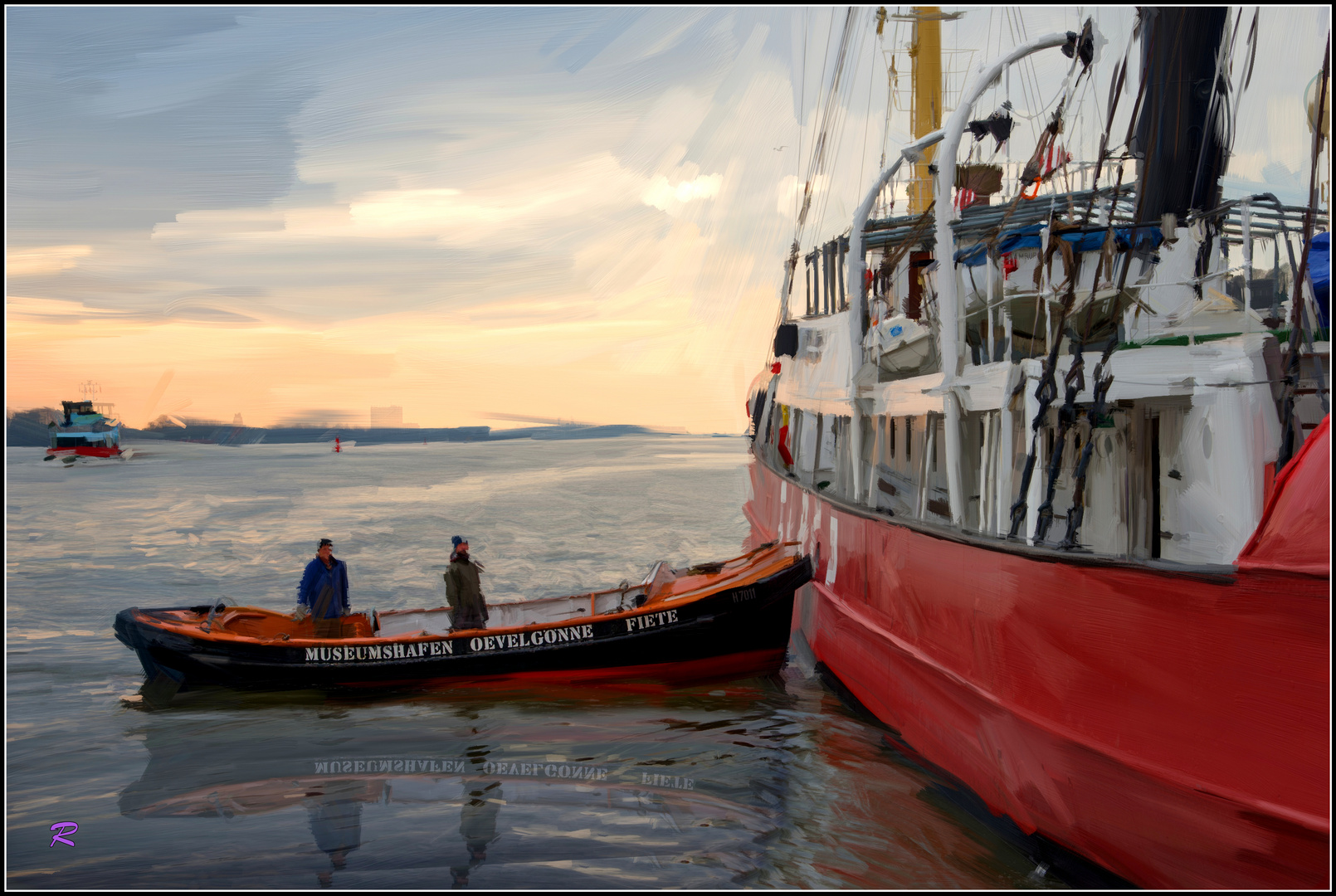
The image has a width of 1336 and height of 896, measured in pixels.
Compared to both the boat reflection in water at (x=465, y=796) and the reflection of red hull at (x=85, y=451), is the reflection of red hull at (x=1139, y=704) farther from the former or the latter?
the reflection of red hull at (x=85, y=451)

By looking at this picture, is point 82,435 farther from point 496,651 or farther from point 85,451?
point 496,651

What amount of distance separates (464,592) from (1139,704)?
9.19 m

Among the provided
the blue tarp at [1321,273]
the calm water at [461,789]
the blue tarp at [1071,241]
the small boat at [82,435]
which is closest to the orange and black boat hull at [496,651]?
the calm water at [461,789]

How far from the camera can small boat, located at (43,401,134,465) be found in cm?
8700

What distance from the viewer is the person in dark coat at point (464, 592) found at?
1186 centimetres

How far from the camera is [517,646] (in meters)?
11.7

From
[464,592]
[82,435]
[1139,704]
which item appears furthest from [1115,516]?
[82,435]

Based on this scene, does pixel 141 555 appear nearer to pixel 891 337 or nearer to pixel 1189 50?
pixel 891 337

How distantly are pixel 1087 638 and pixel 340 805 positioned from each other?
7029 mm

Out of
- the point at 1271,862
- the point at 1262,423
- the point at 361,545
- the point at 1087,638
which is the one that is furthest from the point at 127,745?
the point at 361,545

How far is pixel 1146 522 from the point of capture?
7949 mm

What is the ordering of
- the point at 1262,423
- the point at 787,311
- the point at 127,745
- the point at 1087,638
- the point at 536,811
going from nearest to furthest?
the point at 1087,638
the point at 1262,423
the point at 536,811
the point at 127,745
the point at 787,311
